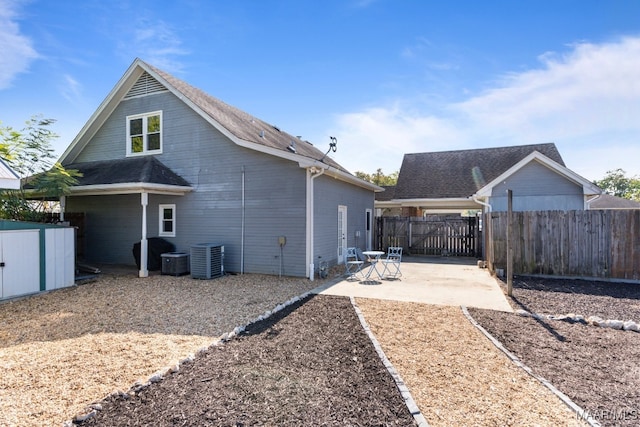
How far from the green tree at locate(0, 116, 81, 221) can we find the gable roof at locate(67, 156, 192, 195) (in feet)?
1.89

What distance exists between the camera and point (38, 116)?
10.2 meters

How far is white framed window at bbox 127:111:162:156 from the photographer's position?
37.8 ft

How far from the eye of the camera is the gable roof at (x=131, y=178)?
959cm

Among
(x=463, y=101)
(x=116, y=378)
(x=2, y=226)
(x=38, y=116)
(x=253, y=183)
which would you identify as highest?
(x=463, y=101)

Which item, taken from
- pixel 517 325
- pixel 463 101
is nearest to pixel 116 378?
pixel 517 325

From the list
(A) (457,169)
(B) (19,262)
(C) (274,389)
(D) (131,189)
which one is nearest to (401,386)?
(C) (274,389)

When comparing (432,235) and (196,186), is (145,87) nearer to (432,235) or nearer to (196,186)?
(196,186)

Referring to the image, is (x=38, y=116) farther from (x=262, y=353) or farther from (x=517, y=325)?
(x=517, y=325)

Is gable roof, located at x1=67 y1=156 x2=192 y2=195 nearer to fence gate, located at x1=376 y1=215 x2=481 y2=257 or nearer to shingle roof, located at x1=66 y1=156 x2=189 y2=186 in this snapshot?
shingle roof, located at x1=66 y1=156 x2=189 y2=186

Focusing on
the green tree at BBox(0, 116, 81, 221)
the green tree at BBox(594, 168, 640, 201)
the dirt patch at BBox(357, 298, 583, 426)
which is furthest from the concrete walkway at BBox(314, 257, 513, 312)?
the green tree at BBox(594, 168, 640, 201)

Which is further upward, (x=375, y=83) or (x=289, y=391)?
(x=375, y=83)

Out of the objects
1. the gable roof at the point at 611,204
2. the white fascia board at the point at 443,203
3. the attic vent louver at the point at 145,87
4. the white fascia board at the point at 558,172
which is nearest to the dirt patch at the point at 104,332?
the attic vent louver at the point at 145,87

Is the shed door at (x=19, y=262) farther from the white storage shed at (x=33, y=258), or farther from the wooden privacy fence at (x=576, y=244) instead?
the wooden privacy fence at (x=576, y=244)

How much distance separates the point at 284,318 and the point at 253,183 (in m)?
5.28
